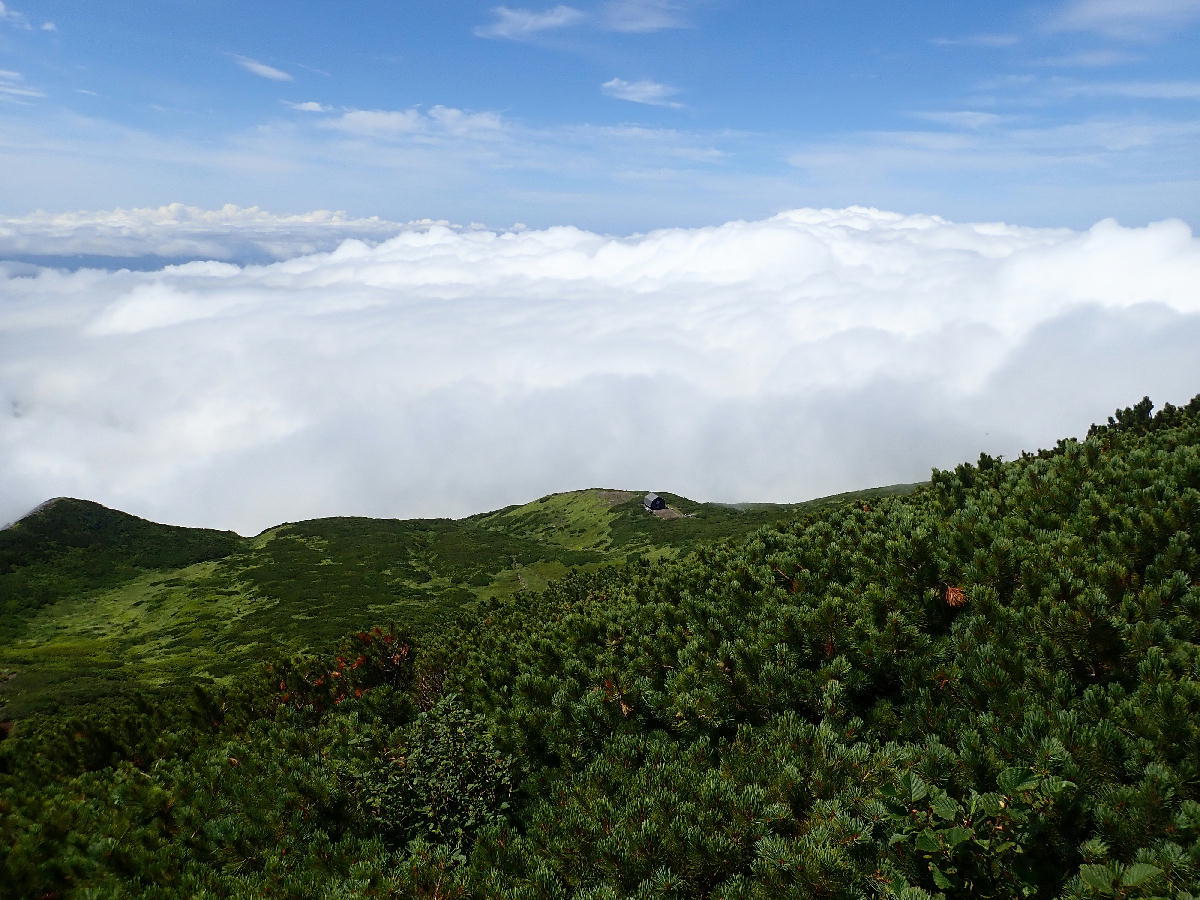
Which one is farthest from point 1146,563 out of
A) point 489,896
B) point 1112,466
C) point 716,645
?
point 489,896

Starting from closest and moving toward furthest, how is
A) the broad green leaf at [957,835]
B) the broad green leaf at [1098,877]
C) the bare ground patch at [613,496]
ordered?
the broad green leaf at [1098,877]
the broad green leaf at [957,835]
the bare ground patch at [613,496]

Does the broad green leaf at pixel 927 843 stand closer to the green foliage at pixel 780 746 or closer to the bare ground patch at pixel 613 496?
the green foliage at pixel 780 746

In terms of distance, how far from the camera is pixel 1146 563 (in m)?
11.0

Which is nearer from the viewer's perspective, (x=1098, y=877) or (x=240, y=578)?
(x=1098, y=877)

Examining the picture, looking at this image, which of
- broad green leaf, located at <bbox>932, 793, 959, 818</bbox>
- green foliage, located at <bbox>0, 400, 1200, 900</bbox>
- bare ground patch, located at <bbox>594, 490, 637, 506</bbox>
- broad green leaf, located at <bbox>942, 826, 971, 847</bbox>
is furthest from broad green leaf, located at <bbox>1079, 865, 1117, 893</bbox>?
bare ground patch, located at <bbox>594, 490, 637, 506</bbox>

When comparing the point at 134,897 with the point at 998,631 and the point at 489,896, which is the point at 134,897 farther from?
the point at 998,631

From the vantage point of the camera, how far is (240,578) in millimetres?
119062

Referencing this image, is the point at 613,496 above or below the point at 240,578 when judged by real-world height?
above

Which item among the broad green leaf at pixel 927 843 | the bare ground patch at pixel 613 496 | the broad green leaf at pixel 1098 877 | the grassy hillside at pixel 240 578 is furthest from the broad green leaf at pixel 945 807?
the bare ground patch at pixel 613 496

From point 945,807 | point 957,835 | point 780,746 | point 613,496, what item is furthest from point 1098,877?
point 613,496

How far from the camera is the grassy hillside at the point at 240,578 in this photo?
246 ft

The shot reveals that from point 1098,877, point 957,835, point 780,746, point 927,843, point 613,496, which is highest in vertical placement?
point 957,835

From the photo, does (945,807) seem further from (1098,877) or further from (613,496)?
(613,496)

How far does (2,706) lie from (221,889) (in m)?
69.1
